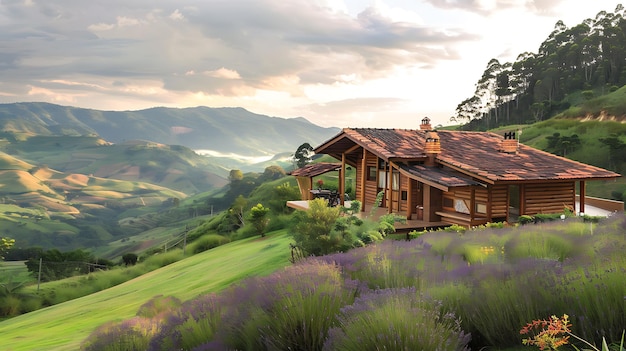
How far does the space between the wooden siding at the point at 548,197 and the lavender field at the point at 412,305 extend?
10600 millimetres

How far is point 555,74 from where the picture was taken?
92062mm

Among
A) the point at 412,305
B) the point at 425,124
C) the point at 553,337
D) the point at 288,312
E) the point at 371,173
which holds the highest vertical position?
the point at 425,124

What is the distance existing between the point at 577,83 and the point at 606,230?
94.6 metres

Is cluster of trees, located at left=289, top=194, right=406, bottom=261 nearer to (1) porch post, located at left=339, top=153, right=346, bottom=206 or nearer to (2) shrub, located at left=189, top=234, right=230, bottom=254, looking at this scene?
(1) porch post, located at left=339, top=153, right=346, bottom=206

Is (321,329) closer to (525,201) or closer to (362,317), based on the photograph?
(362,317)

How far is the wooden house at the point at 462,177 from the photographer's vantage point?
54.2 ft

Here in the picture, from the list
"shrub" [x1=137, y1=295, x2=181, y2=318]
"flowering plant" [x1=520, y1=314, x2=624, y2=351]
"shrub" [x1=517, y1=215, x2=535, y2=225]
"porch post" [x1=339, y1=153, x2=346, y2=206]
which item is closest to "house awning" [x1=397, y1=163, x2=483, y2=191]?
"shrub" [x1=517, y1=215, x2=535, y2=225]

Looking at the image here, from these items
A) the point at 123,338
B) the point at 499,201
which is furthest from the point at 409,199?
the point at 123,338

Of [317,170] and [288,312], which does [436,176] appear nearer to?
[317,170]

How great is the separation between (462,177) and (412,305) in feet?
43.7

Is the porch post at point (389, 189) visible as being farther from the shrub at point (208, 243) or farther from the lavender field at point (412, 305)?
the shrub at point (208, 243)

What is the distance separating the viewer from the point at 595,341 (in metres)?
4.04

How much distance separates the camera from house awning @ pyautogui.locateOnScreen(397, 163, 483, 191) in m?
15.9

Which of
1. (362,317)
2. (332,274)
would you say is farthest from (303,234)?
(362,317)
